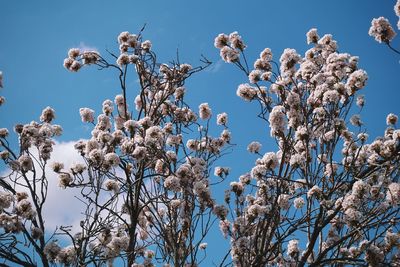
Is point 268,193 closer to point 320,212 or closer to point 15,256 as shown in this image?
point 320,212

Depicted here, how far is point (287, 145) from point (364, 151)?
203 centimetres

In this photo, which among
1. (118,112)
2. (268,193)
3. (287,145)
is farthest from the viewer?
(118,112)

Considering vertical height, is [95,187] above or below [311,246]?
above

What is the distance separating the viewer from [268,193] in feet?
27.9

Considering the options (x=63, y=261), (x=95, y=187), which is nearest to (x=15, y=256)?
(x=63, y=261)

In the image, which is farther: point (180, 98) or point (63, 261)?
point (180, 98)

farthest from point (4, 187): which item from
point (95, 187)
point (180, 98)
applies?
point (180, 98)

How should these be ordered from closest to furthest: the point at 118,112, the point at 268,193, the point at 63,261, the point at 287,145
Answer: the point at 63,261 < the point at 287,145 < the point at 268,193 < the point at 118,112

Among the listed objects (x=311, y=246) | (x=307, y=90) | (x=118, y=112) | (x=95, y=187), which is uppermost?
(x=118, y=112)

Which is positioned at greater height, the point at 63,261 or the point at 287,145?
the point at 287,145

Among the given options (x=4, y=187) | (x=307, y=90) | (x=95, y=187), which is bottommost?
(x=95, y=187)

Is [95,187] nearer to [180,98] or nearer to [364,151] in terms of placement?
[180,98]

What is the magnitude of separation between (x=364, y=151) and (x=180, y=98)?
396cm

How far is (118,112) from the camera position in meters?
9.36
